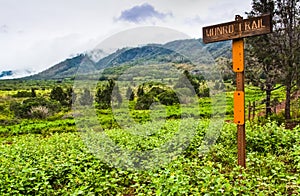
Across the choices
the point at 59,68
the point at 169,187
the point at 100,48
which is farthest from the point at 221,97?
the point at 59,68

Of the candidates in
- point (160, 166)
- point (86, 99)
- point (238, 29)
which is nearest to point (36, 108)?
point (86, 99)

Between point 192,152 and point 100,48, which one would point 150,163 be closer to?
point 192,152

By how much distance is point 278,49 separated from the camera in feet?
44.7

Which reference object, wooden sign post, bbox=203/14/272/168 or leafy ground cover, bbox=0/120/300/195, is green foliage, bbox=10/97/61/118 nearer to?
leafy ground cover, bbox=0/120/300/195

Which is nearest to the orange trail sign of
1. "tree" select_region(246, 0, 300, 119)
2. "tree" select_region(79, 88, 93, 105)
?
"tree" select_region(79, 88, 93, 105)

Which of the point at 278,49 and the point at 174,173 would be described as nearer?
the point at 174,173

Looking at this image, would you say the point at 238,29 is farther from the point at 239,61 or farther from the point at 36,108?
Result: the point at 36,108

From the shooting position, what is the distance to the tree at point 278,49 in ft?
43.2

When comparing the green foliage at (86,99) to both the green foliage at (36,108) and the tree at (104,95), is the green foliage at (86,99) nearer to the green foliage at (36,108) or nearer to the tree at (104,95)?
the tree at (104,95)

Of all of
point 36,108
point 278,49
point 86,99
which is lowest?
point 36,108

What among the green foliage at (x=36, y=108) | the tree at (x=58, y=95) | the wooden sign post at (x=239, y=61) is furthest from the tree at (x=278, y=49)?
the tree at (x=58, y=95)

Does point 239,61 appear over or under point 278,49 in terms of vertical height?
under

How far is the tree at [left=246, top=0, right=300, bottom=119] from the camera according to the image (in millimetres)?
13156

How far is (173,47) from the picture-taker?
279 inches
